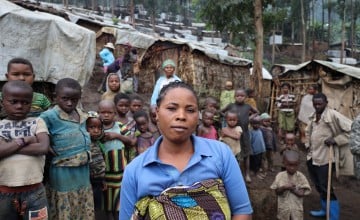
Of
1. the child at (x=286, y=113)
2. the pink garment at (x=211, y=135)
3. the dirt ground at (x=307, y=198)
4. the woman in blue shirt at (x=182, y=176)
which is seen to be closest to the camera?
the woman in blue shirt at (x=182, y=176)

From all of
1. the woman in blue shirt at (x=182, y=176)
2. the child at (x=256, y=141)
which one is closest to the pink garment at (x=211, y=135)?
the child at (x=256, y=141)

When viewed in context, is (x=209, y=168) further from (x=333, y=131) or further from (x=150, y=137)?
(x=333, y=131)

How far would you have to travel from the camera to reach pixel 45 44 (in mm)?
4898

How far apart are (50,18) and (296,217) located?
3.97 meters

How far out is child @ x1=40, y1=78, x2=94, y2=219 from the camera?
2936mm

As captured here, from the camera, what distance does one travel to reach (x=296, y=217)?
15.0 ft

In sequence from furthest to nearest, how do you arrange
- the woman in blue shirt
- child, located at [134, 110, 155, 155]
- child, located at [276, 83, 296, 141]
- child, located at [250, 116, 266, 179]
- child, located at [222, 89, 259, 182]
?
child, located at [276, 83, 296, 141]
child, located at [250, 116, 266, 179]
child, located at [222, 89, 259, 182]
child, located at [134, 110, 155, 155]
the woman in blue shirt

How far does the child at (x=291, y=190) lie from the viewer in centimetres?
457

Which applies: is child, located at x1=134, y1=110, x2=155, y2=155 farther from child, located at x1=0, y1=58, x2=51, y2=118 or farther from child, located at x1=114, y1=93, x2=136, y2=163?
child, located at x1=0, y1=58, x2=51, y2=118

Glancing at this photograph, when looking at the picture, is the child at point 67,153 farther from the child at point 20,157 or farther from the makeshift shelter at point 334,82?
the makeshift shelter at point 334,82

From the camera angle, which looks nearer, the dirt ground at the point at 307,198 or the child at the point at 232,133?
the dirt ground at the point at 307,198

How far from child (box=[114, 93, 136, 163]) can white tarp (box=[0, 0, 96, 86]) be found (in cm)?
135

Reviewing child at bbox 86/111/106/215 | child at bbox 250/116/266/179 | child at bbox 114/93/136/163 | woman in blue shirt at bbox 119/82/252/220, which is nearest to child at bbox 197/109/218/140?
child at bbox 114/93/136/163

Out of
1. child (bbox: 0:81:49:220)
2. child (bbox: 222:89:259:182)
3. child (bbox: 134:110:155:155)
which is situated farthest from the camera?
child (bbox: 222:89:259:182)
